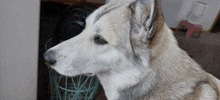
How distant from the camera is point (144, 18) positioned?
64 cm

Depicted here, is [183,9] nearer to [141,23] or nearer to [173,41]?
[173,41]

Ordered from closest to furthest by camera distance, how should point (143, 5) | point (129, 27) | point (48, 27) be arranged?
point (143, 5), point (129, 27), point (48, 27)

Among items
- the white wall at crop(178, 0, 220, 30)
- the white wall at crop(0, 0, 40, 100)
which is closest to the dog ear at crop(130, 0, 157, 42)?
the white wall at crop(0, 0, 40, 100)

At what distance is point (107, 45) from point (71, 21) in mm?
552

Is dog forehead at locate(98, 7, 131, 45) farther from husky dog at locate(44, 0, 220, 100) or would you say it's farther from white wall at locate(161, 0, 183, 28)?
white wall at locate(161, 0, 183, 28)

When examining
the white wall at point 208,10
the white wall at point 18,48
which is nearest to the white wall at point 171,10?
the white wall at point 208,10

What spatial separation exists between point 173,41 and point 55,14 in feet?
3.70

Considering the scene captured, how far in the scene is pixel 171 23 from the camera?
297 centimetres

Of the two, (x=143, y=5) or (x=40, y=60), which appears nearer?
(x=143, y=5)

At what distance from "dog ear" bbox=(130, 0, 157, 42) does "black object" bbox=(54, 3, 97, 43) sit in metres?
0.58

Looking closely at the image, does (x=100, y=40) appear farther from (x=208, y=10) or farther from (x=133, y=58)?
(x=208, y=10)

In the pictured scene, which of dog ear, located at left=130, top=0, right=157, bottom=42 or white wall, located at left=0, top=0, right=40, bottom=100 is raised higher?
dog ear, located at left=130, top=0, right=157, bottom=42

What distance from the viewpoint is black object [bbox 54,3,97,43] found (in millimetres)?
1150

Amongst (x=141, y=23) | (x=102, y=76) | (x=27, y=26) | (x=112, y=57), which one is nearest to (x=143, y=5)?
(x=141, y=23)
